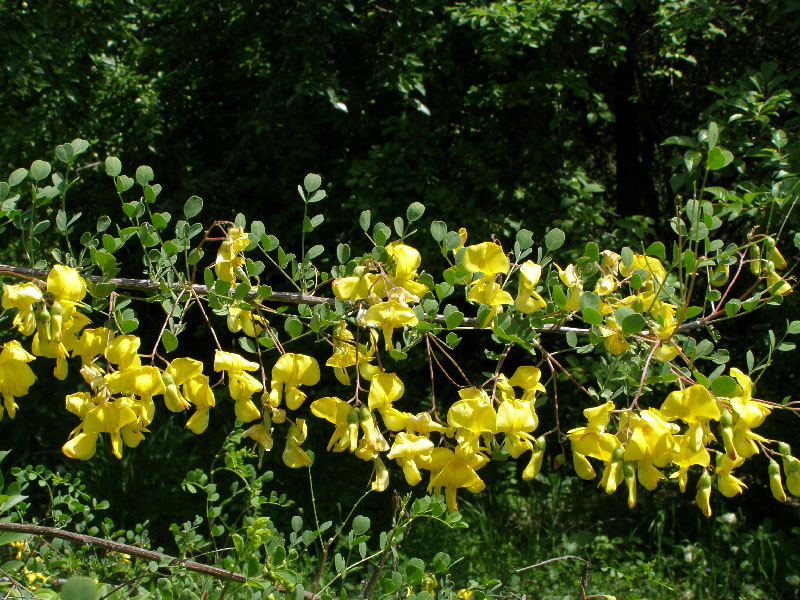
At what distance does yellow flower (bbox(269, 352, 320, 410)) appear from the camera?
92cm

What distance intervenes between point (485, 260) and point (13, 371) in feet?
1.95

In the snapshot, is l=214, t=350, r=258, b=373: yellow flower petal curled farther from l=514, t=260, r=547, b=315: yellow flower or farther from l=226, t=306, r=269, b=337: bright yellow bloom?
l=514, t=260, r=547, b=315: yellow flower

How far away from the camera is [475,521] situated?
132 inches

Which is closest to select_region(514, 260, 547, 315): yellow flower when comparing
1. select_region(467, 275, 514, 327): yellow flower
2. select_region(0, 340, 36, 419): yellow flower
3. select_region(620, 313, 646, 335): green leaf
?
select_region(467, 275, 514, 327): yellow flower

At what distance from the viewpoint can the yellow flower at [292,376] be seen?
3.03 ft

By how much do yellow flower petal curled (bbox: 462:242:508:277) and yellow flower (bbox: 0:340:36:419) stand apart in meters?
0.54

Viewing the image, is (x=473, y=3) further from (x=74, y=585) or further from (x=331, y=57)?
(x=74, y=585)

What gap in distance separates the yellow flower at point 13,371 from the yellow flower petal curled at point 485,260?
1.77 ft

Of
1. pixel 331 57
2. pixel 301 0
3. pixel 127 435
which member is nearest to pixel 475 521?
pixel 331 57

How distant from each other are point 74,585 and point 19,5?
3.30 meters

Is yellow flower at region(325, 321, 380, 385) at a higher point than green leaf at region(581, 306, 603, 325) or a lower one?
lower

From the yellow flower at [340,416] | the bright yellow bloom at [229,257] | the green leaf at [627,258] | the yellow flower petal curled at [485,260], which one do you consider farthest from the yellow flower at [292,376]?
the green leaf at [627,258]

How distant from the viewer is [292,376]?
0.93m

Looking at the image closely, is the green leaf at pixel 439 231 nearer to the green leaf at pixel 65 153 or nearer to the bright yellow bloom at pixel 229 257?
the bright yellow bloom at pixel 229 257
